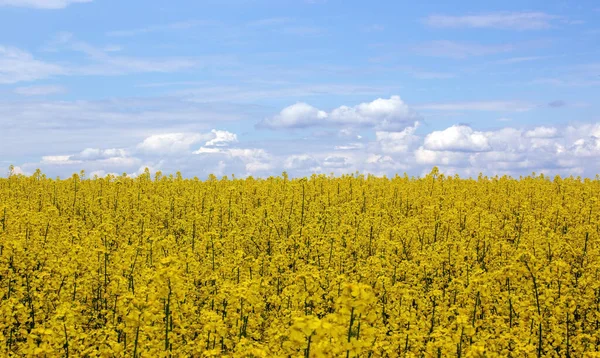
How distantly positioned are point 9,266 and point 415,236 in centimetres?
1184

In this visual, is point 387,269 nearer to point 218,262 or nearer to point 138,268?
point 218,262

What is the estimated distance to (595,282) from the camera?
40.0 feet

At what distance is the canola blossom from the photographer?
797 centimetres

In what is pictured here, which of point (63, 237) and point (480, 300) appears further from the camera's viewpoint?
point (63, 237)

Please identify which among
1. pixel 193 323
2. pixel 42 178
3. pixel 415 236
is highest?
pixel 42 178

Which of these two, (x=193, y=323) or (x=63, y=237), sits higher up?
(x=63, y=237)

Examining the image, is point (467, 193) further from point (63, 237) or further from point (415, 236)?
point (63, 237)

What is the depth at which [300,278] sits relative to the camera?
8.84 m

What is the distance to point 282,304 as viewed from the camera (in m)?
10.5

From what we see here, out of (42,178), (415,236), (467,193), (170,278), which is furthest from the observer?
(42,178)

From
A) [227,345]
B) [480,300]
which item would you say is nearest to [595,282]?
[480,300]

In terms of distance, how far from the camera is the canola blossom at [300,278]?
7969 mm

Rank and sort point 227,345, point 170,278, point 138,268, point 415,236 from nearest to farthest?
point 170,278 < point 227,345 < point 138,268 < point 415,236

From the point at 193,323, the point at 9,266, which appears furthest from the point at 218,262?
the point at 9,266
